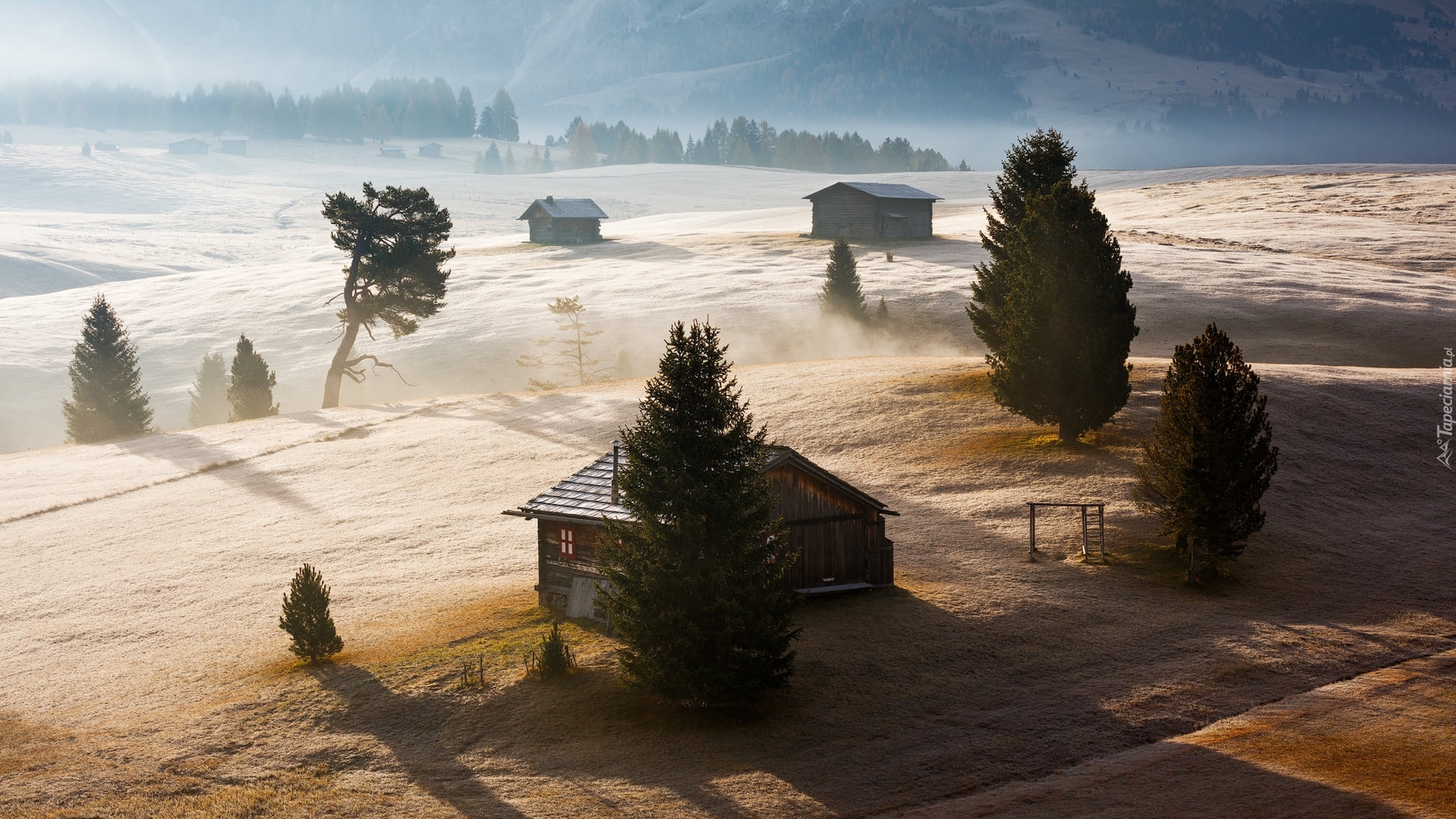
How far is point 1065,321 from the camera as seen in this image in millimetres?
38219

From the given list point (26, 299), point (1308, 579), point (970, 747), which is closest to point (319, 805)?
point (970, 747)

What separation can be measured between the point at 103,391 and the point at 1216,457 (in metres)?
53.9

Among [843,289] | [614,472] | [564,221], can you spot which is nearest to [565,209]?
[564,221]

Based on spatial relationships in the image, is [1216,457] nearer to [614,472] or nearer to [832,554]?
[832,554]

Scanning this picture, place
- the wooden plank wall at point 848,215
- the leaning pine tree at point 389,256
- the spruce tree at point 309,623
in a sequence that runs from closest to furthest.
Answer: the spruce tree at point 309,623 → the leaning pine tree at point 389,256 → the wooden plank wall at point 848,215

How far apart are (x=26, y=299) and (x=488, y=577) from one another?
88654mm

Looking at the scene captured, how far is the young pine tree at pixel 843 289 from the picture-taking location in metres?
66.9

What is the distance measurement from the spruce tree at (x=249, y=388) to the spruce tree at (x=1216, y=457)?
47596mm

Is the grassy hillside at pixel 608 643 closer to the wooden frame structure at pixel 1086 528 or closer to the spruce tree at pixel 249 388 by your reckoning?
the wooden frame structure at pixel 1086 528

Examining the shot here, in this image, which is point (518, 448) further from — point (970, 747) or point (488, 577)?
point (970, 747)

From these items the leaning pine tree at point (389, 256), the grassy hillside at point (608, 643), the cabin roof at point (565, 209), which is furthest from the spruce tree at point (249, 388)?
the cabin roof at point (565, 209)

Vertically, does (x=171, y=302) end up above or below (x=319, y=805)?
above

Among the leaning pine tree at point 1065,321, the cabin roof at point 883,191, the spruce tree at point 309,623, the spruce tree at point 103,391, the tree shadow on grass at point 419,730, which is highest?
the cabin roof at point 883,191

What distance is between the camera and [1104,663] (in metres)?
22.9
